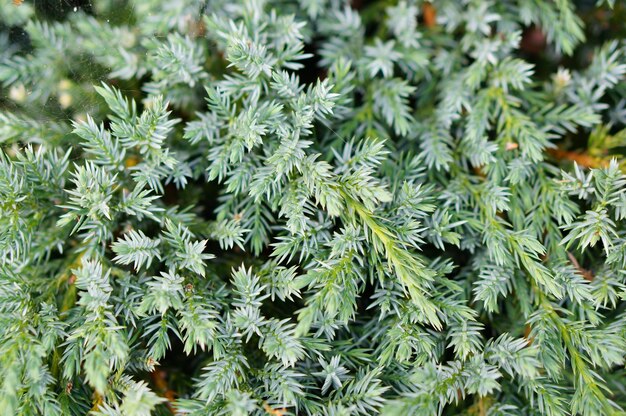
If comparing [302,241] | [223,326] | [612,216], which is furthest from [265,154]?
[612,216]

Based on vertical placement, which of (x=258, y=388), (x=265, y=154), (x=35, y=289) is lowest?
(x=258, y=388)

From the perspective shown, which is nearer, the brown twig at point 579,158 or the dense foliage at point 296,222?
the dense foliage at point 296,222

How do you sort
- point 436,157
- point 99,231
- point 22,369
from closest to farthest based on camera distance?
point 22,369
point 99,231
point 436,157

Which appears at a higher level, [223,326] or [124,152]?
[124,152]

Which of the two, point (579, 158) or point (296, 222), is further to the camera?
point (579, 158)

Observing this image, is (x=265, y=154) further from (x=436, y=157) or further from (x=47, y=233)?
(x=47, y=233)

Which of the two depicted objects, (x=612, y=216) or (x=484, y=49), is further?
(x=484, y=49)

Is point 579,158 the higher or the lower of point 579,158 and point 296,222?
the lower

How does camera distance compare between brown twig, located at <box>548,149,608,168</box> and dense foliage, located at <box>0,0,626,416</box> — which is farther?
brown twig, located at <box>548,149,608,168</box>
